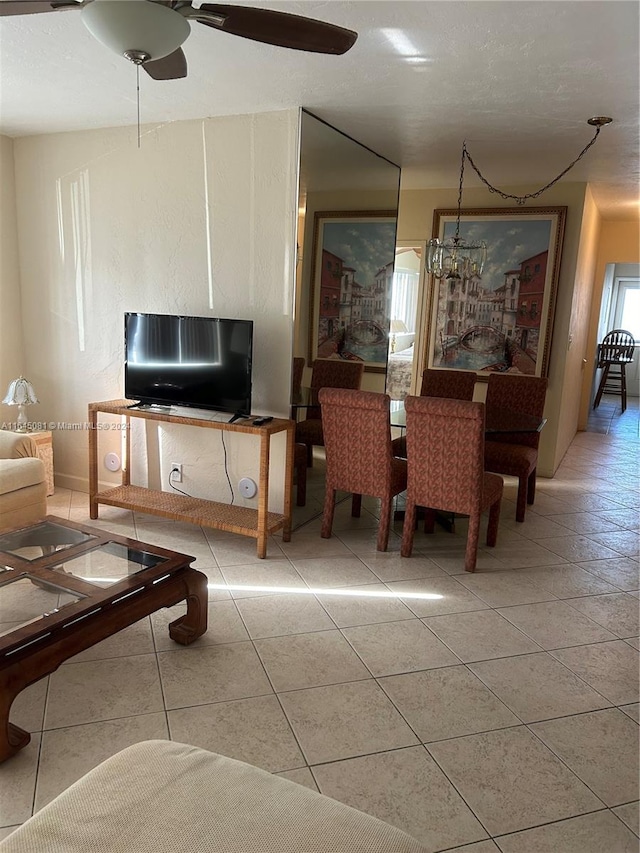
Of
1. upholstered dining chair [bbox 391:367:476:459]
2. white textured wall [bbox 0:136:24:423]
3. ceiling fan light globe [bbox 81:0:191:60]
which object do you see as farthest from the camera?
upholstered dining chair [bbox 391:367:476:459]

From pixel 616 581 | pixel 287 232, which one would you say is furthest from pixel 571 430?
pixel 287 232

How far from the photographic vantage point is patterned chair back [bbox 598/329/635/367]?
384 inches

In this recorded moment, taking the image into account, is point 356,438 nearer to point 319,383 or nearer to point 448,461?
point 448,461

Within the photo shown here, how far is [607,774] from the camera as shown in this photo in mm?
1985

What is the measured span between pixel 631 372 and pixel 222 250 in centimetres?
1007

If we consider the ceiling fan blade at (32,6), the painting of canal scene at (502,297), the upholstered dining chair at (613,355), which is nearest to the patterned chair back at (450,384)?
the painting of canal scene at (502,297)

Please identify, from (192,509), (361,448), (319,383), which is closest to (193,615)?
(192,509)

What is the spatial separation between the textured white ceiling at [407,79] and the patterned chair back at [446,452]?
5.08 feet

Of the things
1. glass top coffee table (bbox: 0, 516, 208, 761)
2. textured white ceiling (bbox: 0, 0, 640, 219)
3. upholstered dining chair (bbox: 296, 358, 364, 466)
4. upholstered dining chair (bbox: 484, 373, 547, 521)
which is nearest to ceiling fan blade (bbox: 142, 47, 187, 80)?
textured white ceiling (bbox: 0, 0, 640, 219)

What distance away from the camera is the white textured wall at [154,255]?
12.3ft

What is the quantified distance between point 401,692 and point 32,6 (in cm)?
245

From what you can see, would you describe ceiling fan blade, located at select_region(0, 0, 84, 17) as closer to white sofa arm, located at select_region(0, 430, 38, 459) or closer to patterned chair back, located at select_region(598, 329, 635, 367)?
white sofa arm, located at select_region(0, 430, 38, 459)

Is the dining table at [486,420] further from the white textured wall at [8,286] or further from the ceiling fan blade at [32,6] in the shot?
the ceiling fan blade at [32,6]

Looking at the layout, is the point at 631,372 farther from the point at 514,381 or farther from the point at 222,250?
the point at 222,250
